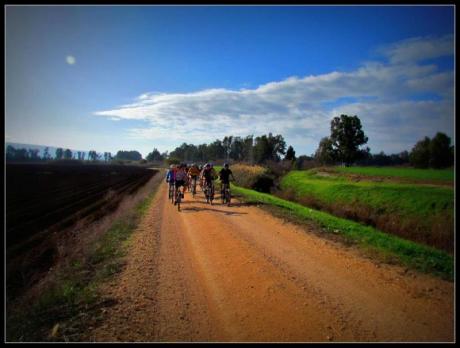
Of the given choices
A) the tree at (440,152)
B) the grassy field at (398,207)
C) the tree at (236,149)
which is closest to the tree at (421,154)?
the tree at (440,152)

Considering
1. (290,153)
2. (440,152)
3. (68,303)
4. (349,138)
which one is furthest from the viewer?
(290,153)

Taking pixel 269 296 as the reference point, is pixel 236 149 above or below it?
above

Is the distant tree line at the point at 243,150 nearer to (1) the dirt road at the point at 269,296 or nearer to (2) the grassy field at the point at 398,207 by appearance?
(2) the grassy field at the point at 398,207

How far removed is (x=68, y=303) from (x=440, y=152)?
2254 inches

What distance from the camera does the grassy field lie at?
62.1ft

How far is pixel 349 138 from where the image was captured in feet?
239

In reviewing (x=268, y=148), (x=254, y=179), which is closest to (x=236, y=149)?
(x=268, y=148)

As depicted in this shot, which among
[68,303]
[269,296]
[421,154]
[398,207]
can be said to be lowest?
[398,207]

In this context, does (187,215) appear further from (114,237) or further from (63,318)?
(63,318)

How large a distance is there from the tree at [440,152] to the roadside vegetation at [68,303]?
54.2m

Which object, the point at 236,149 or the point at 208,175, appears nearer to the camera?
the point at 208,175

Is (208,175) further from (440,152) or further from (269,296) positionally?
(440,152)

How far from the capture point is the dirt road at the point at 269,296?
4547mm

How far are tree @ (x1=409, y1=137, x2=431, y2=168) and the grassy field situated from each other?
90.7 ft
